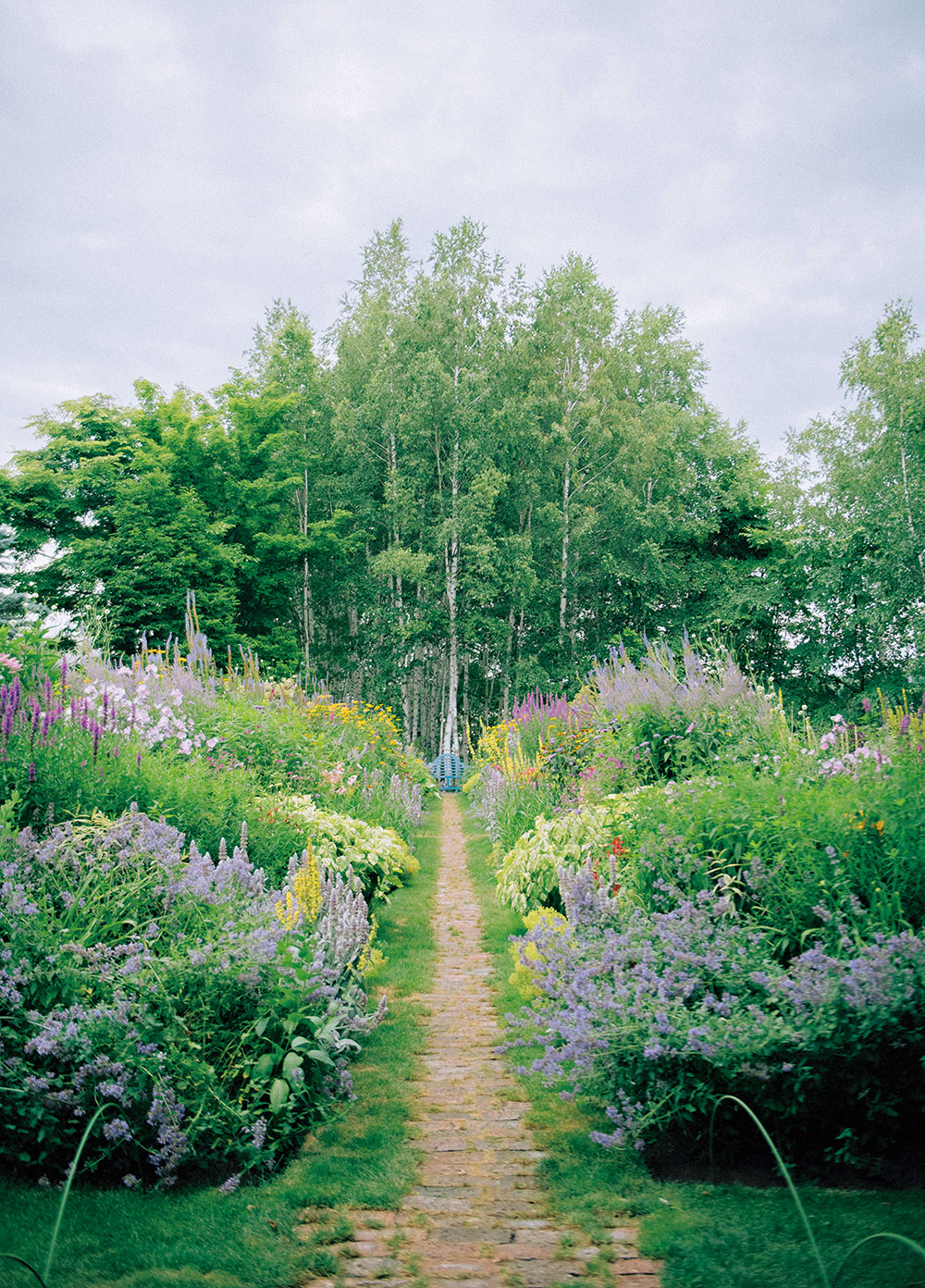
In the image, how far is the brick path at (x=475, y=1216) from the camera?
2.06 metres

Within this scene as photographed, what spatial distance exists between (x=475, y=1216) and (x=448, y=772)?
16.2 meters

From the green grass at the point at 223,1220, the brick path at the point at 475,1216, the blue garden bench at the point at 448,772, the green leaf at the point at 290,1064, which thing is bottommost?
the brick path at the point at 475,1216

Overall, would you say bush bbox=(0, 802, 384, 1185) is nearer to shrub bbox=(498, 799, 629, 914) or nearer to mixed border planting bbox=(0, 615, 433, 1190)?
mixed border planting bbox=(0, 615, 433, 1190)

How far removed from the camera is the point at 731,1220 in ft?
7.33

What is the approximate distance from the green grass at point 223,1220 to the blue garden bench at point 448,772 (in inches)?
597

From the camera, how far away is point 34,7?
4875 mm

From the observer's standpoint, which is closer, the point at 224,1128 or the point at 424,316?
the point at 224,1128

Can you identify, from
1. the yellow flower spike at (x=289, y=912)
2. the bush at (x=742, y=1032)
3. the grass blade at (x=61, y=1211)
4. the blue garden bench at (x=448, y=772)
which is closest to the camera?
the grass blade at (x=61, y=1211)

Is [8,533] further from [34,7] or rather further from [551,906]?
[551,906]

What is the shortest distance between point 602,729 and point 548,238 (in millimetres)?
19688

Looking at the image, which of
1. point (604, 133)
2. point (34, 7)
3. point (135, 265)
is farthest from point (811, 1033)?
point (135, 265)

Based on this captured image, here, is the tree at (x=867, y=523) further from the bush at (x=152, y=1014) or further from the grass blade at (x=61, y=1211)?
the grass blade at (x=61, y=1211)

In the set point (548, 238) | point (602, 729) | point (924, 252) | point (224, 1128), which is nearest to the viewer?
point (224, 1128)

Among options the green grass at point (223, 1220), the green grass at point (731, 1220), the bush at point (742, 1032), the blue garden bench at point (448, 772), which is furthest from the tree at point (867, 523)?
the green grass at point (223, 1220)
